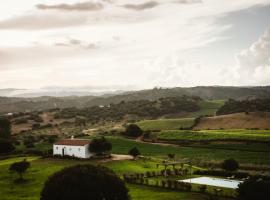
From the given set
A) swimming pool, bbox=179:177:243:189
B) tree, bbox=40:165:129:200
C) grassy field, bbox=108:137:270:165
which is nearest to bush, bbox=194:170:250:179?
swimming pool, bbox=179:177:243:189

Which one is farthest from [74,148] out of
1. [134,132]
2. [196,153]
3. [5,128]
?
[5,128]

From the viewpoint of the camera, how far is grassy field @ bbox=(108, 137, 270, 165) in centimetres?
7949

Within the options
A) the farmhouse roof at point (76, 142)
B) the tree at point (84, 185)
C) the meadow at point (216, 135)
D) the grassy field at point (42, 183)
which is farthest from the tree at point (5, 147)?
the tree at point (84, 185)

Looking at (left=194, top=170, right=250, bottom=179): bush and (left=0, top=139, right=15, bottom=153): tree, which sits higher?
(left=0, top=139, right=15, bottom=153): tree

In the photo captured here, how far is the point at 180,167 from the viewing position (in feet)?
238

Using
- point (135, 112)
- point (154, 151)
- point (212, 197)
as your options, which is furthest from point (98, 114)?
point (212, 197)

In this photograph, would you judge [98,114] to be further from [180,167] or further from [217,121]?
[180,167]

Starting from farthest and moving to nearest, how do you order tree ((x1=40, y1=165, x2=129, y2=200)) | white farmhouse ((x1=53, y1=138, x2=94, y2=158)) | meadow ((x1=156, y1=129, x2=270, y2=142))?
1. meadow ((x1=156, y1=129, x2=270, y2=142))
2. white farmhouse ((x1=53, y1=138, x2=94, y2=158))
3. tree ((x1=40, y1=165, x2=129, y2=200))

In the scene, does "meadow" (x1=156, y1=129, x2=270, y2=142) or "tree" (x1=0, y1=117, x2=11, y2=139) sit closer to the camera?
"meadow" (x1=156, y1=129, x2=270, y2=142)

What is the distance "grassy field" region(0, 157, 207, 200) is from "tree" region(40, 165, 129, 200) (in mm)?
12218

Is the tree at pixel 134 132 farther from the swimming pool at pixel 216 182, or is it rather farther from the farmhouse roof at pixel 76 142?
the swimming pool at pixel 216 182

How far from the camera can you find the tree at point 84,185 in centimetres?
3334

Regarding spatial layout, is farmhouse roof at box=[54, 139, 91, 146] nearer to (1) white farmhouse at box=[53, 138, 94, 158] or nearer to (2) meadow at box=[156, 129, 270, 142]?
(1) white farmhouse at box=[53, 138, 94, 158]

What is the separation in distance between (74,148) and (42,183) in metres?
27.4
